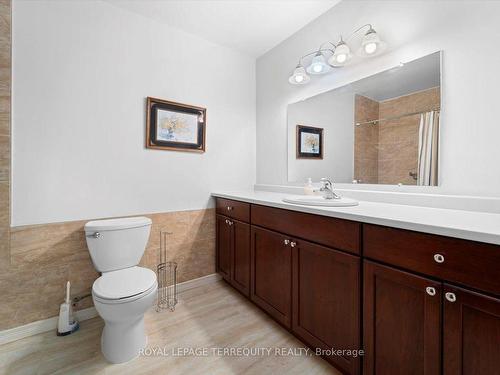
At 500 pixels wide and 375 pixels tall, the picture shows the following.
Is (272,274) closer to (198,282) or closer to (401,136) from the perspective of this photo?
(198,282)

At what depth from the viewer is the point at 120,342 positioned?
141 centimetres

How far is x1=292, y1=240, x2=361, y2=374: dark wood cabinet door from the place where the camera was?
1146 millimetres

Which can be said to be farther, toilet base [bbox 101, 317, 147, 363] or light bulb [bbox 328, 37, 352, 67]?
light bulb [bbox 328, 37, 352, 67]

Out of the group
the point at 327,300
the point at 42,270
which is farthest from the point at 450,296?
the point at 42,270

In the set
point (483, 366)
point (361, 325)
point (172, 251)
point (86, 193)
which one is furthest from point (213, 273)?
point (483, 366)

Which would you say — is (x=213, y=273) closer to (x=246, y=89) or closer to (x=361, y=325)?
(x=361, y=325)

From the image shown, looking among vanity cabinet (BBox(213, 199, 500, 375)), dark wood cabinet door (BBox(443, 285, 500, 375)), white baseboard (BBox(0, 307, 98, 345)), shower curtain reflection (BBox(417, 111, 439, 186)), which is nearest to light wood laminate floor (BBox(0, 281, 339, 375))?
white baseboard (BBox(0, 307, 98, 345))

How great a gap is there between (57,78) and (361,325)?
244 centimetres

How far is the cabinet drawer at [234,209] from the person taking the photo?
192 cm

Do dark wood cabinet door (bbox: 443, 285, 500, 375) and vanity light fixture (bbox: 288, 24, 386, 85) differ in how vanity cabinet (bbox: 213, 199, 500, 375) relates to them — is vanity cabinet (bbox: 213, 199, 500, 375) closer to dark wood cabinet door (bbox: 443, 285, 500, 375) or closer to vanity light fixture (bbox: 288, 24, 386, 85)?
dark wood cabinet door (bbox: 443, 285, 500, 375)

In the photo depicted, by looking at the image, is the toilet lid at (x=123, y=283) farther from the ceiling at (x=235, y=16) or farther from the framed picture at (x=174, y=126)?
the ceiling at (x=235, y=16)

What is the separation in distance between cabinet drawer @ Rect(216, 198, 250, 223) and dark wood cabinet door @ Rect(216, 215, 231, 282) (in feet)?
0.25

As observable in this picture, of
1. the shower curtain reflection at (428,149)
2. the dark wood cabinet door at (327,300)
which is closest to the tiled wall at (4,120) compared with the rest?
the dark wood cabinet door at (327,300)

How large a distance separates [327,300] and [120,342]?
4.06ft
